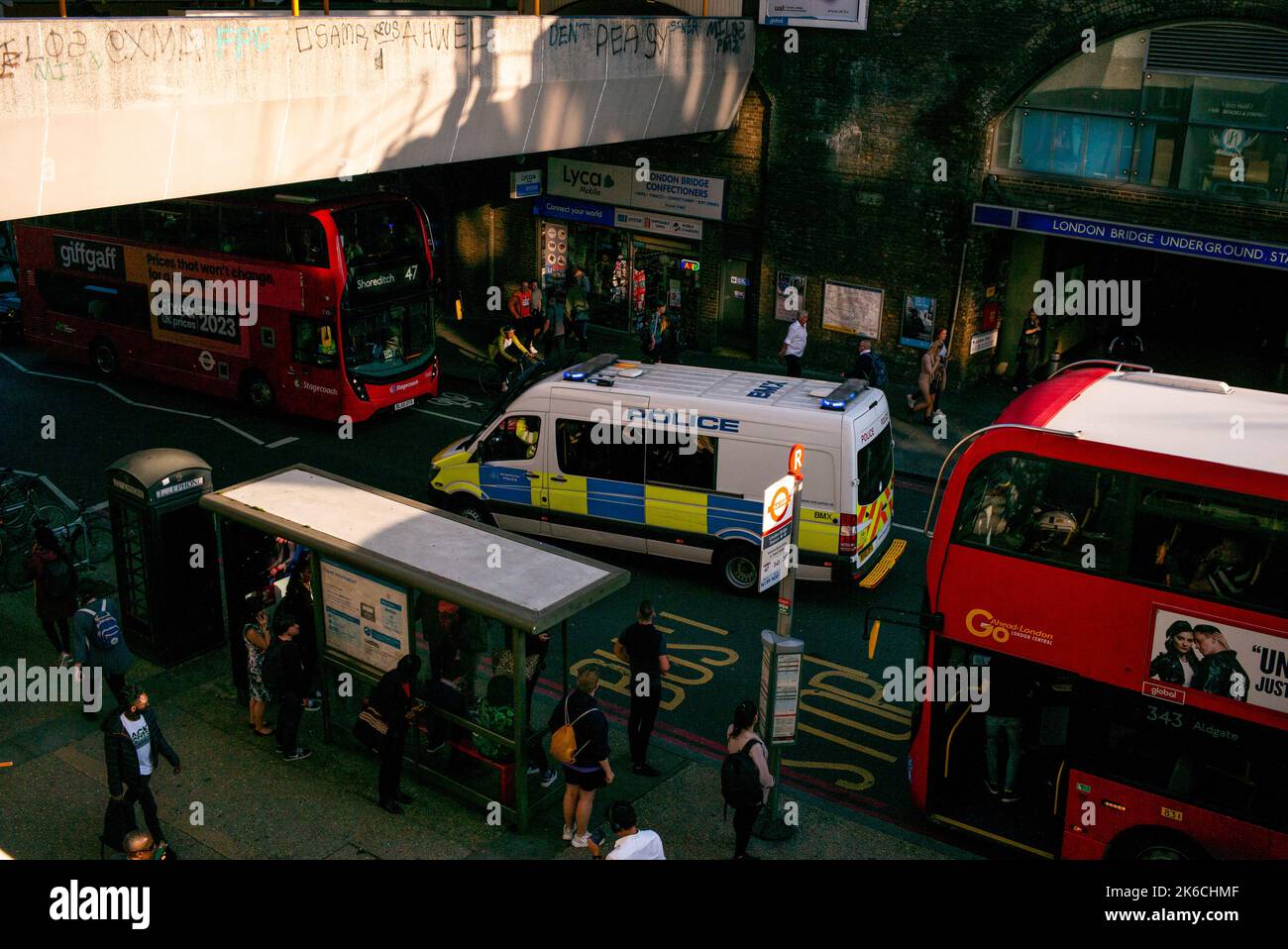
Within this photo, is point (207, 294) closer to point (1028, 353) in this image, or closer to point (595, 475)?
point (595, 475)

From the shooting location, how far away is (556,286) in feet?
88.0

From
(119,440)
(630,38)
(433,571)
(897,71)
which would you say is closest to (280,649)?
(433,571)

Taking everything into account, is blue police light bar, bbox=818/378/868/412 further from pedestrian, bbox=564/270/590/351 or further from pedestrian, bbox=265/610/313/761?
pedestrian, bbox=564/270/590/351

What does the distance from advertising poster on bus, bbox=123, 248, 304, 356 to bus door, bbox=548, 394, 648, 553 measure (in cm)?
693

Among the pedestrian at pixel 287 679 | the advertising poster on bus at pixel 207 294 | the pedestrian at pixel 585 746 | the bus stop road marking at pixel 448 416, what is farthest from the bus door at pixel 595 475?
the advertising poster on bus at pixel 207 294

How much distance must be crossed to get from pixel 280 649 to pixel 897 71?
16293mm

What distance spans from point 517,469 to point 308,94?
5.57 m

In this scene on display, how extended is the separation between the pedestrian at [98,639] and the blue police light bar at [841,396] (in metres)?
7.95

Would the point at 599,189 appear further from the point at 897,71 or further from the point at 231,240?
the point at 231,240

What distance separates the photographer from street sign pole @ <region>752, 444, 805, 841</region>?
10367 millimetres

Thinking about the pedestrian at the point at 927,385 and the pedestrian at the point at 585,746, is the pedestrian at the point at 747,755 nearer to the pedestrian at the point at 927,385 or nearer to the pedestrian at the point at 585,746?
the pedestrian at the point at 585,746

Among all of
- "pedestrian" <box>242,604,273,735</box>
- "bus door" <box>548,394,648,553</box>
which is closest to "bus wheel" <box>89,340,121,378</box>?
"bus door" <box>548,394,648,553</box>

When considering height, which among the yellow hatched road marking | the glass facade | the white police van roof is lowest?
the yellow hatched road marking

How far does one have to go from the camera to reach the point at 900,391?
2375 centimetres
